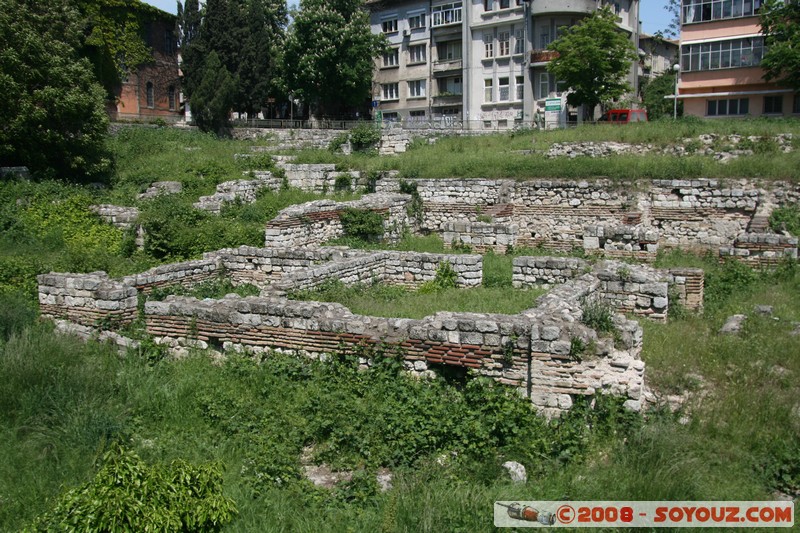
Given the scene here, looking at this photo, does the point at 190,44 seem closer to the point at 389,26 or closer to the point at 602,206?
the point at 389,26

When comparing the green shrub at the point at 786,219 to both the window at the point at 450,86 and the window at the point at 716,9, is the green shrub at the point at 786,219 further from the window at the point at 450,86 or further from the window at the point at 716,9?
the window at the point at 450,86

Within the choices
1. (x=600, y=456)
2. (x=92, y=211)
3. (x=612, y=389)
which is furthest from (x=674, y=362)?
(x=92, y=211)

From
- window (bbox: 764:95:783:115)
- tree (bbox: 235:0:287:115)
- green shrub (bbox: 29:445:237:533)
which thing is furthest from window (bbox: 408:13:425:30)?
green shrub (bbox: 29:445:237:533)

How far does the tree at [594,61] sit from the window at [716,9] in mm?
4352

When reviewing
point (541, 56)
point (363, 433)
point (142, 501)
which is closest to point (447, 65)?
point (541, 56)

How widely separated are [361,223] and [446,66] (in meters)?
30.3

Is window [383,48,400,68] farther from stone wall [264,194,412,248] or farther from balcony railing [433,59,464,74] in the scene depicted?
stone wall [264,194,412,248]

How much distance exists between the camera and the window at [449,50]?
46812mm

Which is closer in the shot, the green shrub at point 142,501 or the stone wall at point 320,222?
the green shrub at point 142,501

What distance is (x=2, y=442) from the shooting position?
7203mm

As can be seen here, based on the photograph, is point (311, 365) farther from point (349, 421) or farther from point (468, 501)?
point (468, 501)

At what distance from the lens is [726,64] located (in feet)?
118

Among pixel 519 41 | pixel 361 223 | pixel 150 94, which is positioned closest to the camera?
pixel 361 223

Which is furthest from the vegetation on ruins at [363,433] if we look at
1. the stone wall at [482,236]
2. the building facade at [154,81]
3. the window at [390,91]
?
the window at [390,91]
